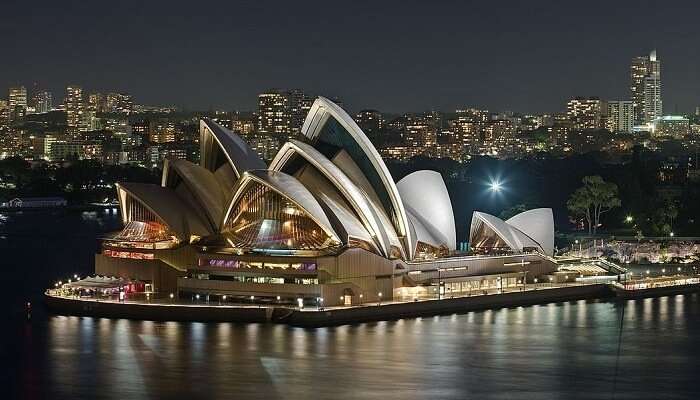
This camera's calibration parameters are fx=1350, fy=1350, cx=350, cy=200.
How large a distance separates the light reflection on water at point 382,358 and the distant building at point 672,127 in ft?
493

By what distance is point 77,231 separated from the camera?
7662 cm

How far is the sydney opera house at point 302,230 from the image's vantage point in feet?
125

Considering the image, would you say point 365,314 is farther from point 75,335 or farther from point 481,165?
point 481,165

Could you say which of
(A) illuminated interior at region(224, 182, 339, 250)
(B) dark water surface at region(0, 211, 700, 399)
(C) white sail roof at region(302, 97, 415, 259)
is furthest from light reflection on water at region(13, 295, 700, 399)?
(C) white sail roof at region(302, 97, 415, 259)

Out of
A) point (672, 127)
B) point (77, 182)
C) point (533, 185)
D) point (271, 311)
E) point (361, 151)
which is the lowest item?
point (271, 311)

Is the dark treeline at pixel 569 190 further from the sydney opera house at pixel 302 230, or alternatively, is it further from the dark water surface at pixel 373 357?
the dark water surface at pixel 373 357

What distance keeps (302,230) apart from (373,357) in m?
8.17

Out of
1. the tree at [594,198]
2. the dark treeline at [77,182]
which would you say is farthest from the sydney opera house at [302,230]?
the dark treeline at [77,182]

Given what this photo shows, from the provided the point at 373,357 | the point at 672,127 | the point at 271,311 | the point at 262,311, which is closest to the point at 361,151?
the point at 271,311

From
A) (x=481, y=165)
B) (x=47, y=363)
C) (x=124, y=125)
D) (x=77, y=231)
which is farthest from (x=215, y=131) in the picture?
(x=124, y=125)

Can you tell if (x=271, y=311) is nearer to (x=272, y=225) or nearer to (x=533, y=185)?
(x=272, y=225)

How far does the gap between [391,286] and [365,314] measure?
2548mm

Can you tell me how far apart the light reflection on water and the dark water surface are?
3 cm

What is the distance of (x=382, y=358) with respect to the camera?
31.1 m
